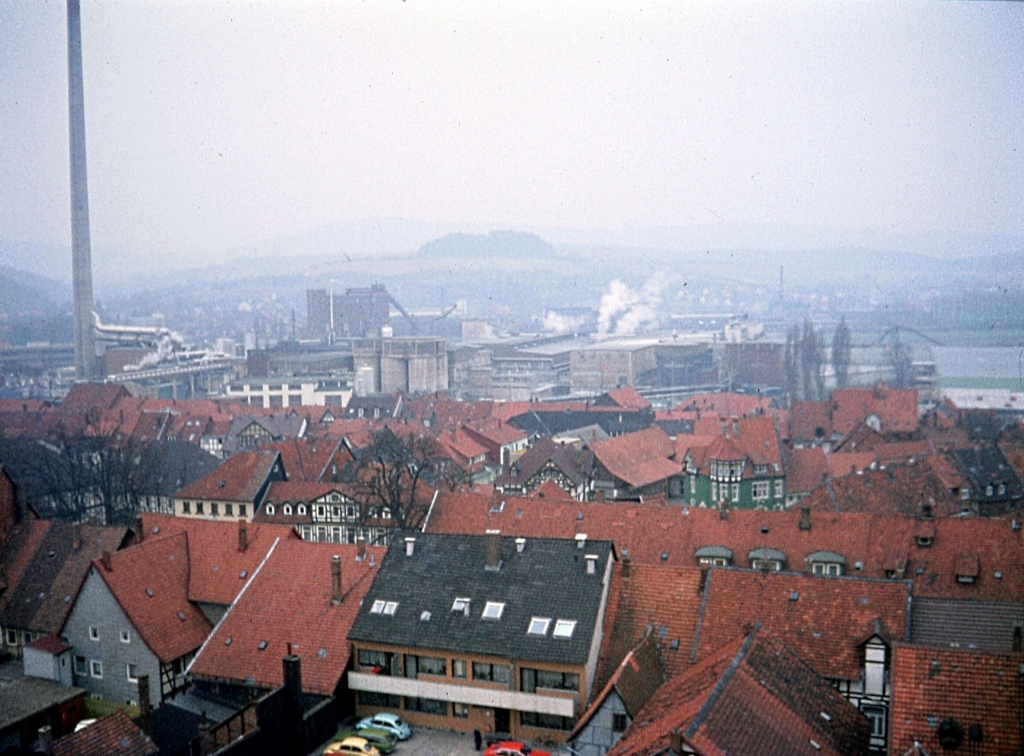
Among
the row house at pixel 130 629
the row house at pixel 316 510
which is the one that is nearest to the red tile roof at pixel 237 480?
the row house at pixel 316 510

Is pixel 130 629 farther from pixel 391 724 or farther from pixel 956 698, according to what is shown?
pixel 956 698

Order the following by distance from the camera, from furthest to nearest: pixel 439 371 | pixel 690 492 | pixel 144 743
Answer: pixel 439 371, pixel 690 492, pixel 144 743

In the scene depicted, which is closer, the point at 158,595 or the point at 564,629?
the point at 564,629

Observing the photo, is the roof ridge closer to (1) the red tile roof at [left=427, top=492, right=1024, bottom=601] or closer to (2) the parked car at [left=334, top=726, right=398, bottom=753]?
(2) the parked car at [left=334, top=726, right=398, bottom=753]

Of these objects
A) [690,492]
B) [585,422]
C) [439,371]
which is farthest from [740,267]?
[690,492]

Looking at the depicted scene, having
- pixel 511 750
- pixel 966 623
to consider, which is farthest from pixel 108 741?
pixel 966 623

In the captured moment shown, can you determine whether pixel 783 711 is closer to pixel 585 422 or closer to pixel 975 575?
pixel 975 575

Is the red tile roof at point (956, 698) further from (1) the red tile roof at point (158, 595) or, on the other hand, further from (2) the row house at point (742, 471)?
(2) the row house at point (742, 471)
